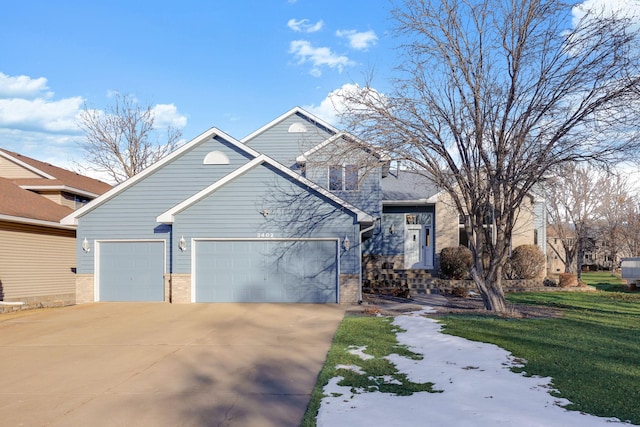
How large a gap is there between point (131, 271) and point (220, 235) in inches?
134

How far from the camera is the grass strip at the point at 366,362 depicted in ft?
19.8

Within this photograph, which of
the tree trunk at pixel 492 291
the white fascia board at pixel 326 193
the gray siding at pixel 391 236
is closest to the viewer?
the tree trunk at pixel 492 291

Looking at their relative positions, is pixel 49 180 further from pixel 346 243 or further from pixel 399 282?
pixel 399 282

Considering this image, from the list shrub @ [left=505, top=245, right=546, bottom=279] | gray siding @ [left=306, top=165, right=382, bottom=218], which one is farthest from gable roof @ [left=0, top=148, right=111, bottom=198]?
shrub @ [left=505, top=245, right=546, bottom=279]

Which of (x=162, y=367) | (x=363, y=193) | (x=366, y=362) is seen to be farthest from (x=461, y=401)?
(x=363, y=193)

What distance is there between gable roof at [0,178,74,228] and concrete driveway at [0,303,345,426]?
4.60m

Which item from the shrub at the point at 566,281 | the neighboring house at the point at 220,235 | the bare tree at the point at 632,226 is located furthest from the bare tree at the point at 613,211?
the neighboring house at the point at 220,235

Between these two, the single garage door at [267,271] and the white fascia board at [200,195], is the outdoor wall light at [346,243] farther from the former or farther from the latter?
the white fascia board at [200,195]

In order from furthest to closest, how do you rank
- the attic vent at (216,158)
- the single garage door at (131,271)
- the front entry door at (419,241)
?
1. the front entry door at (419,241)
2. the attic vent at (216,158)
3. the single garage door at (131,271)

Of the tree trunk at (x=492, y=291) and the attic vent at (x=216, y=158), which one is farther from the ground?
the attic vent at (x=216, y=158)

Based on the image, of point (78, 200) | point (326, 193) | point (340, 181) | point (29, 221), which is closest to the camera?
point (326, 193)

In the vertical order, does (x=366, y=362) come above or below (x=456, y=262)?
below

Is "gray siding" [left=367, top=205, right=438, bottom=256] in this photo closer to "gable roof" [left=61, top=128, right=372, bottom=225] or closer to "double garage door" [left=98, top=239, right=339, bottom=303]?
"double garage door" [left=98, top=239, right=339, bottom=303]

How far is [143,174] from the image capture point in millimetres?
16516
